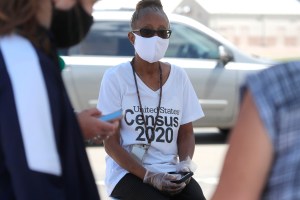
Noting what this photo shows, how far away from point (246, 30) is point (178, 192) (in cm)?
2749

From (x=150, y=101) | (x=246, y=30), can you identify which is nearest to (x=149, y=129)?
(x=150, y=101)

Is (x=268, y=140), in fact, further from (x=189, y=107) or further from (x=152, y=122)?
(x=189, y=107)

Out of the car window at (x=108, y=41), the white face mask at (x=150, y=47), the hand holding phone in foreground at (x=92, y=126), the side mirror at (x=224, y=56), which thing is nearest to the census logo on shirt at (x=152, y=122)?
the white face mask at (x=150, y=47)

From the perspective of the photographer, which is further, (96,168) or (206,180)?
(96,168)

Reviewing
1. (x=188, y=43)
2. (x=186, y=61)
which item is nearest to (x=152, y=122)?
(x=186, y=61)

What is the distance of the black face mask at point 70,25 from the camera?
2264 millimetres

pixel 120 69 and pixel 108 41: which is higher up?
pixel 120 69

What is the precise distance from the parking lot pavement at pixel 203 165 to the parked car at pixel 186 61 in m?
0.35

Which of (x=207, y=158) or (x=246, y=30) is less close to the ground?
(x=207, y=158)

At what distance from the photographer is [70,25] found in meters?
2.32

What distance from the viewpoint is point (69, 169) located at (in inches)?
84.0

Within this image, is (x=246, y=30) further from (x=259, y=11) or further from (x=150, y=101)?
(x=150, y=101)

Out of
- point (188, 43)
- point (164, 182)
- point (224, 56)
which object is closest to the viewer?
point (164, 182)

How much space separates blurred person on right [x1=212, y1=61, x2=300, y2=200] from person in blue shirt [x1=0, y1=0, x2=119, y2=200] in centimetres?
56
